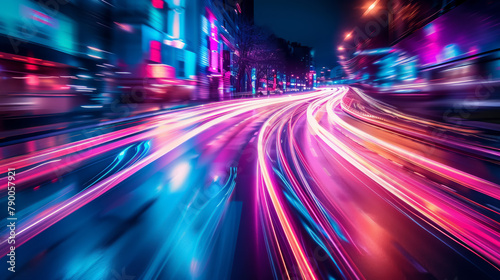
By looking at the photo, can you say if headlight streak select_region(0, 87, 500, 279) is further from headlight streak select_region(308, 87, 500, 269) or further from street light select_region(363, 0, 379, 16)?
street light select_region(363, 0, 379, 16)

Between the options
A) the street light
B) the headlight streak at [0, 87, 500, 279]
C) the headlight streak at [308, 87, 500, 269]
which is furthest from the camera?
the street light

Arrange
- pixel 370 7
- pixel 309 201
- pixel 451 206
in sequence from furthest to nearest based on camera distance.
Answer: pixel 370 7
pixel 309 201
pixel 451 206

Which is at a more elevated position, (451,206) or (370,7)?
(370,7)

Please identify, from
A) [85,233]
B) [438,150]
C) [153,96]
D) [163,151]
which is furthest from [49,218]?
[153,96]

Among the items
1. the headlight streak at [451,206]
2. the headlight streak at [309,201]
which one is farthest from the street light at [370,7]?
the headlight streak at [451,206]

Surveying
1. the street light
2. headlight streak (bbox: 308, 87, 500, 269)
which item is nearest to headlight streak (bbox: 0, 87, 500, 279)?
headlight streak (bbox: 308, 87, 500, 269)

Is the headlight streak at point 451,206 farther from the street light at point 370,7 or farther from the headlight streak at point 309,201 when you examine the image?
the street light at point 370,7

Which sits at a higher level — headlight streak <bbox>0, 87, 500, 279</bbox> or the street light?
the street light

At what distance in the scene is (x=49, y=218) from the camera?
3.02 meters

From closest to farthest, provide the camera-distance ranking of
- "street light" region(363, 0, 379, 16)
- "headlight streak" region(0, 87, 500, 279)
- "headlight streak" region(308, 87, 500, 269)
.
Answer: "headlight streak" region(0, 87, 500, 279) → "headlight streak" region(308, 87, 500, 269) → "street light" region(363, 0, 379, 16)

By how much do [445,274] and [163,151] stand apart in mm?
5755

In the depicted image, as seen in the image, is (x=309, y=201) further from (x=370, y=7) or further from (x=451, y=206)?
(x=370, y=7)

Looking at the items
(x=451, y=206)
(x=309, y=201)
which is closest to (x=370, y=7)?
(x=451, y=206)

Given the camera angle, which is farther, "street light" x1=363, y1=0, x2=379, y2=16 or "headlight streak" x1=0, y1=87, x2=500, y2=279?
"street light" x1=363, y1=0, x2=379, y2=16
